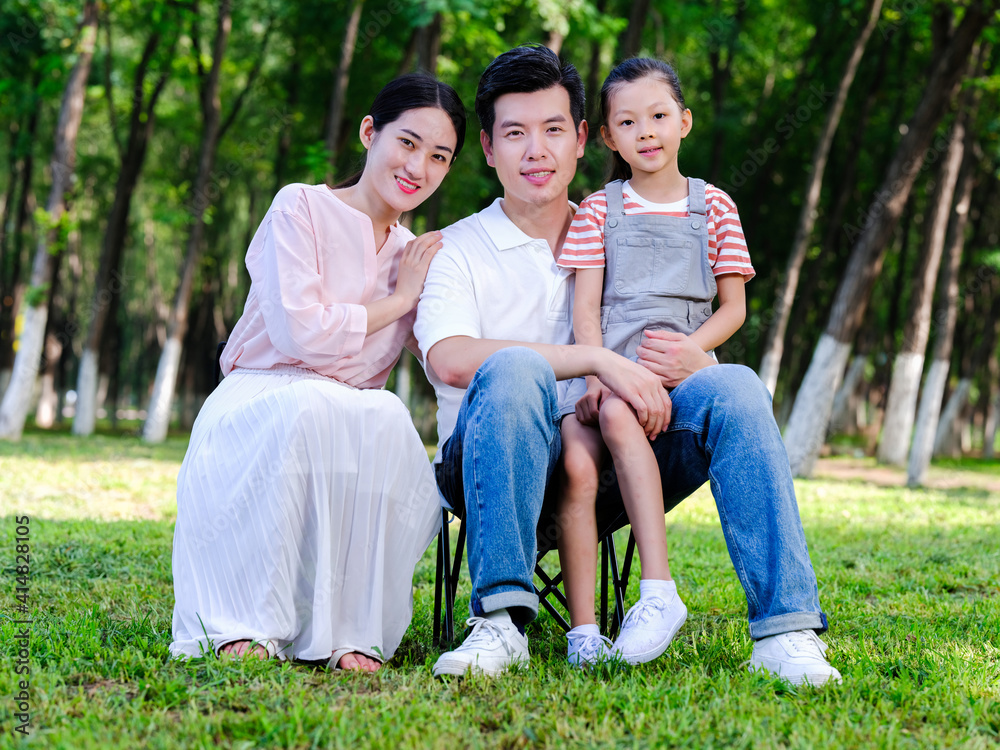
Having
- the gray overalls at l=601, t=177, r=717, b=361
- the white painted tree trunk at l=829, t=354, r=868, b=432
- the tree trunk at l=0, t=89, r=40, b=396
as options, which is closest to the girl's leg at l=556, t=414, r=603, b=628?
the gray overalls at l=601, t=177, r=717, b=361

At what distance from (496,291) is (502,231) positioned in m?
0.26

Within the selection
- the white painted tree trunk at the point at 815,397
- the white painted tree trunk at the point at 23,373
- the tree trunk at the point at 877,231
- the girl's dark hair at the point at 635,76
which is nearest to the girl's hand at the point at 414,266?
the girl's dark hair at the point at 635,76

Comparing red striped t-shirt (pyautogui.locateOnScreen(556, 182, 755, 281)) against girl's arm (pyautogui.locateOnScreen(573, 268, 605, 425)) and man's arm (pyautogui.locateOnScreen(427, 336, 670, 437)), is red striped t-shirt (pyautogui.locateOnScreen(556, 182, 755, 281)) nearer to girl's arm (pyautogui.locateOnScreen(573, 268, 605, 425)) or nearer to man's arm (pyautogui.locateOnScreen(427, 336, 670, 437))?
girl's arm (pyautogui.locateOnScreen(573, 268, 605, 425))

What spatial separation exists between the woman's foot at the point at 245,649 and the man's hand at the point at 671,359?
4.97ft

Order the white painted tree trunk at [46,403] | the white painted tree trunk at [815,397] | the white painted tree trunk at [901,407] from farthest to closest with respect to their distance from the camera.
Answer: the white painted tree trunk at [46,403], the white painted tree trunk at [901,407], the white painted tree trunk at [815,397]

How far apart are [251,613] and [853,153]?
16.2 metres

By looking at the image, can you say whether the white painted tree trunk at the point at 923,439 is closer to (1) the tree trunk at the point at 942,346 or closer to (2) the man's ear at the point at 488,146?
(1) the tree trunk at the point at 942,346

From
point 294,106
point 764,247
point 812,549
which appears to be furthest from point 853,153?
point 812,549

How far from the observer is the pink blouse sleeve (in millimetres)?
2900

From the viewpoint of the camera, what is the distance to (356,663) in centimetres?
268

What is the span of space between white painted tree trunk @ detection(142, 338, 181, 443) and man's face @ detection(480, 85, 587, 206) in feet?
44.0

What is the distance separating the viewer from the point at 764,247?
66.9ft

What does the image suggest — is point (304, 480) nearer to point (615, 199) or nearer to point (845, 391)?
point (615, 199)

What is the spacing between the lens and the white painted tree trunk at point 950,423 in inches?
748
